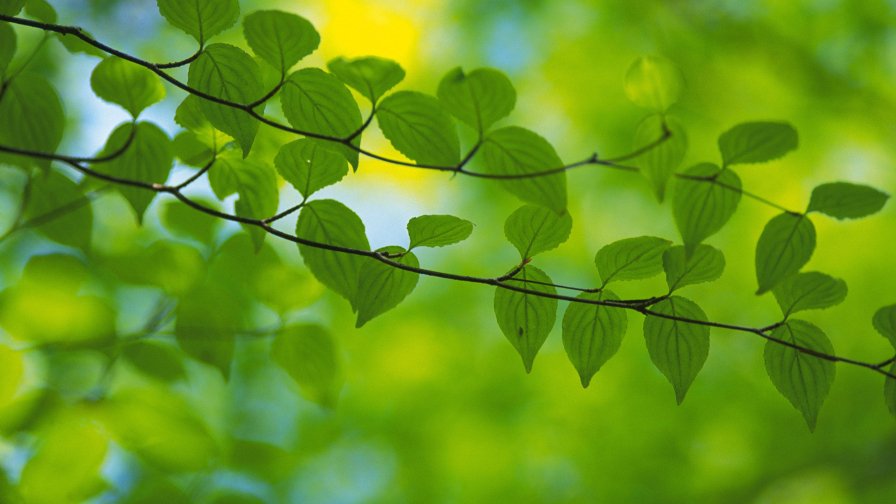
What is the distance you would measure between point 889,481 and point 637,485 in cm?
125

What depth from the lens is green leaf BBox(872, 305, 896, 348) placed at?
70 centimetres

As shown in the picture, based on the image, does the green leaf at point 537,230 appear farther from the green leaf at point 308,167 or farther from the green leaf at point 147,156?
the green leaf at point 147,156

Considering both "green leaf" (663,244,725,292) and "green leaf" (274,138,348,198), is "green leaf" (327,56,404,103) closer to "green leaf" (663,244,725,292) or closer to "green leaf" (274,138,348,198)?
"green leaf" (274,138,348,198)

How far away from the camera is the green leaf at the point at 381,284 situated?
684mm

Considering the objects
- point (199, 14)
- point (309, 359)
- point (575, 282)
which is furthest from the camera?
point (575, 282)

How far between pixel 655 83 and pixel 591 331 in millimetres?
300

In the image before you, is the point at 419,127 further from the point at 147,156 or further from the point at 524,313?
the point at 147,156

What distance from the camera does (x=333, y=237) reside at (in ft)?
2.32

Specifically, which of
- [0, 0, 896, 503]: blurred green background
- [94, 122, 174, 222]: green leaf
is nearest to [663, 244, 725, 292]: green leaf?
[94, 122, 174, 222]: green leaf

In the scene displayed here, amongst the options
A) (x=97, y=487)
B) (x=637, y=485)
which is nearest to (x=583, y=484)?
(x=637, y=485)

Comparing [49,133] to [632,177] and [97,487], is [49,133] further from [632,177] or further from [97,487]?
[632,177]

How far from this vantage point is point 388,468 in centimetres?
355

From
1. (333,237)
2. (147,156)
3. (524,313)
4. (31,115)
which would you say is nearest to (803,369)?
(524,313)

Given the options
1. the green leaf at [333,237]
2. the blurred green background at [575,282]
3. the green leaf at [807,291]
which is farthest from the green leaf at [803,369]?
the blurred green background at [575,282]
